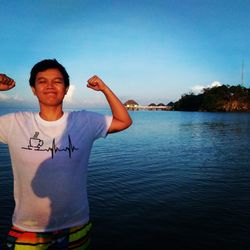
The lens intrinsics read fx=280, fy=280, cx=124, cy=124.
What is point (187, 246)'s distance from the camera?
6.41 m

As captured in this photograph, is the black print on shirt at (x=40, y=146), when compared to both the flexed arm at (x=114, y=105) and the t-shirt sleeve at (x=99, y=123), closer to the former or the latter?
the t-shirt sleeve at (x=99, y=123)

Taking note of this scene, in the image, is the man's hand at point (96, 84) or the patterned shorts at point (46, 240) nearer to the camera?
the patterned shorts at point (46, 240)

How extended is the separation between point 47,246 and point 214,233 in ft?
18.0

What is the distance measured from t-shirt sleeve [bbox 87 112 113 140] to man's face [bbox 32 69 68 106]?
1.24 feet

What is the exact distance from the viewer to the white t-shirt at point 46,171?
8.34ft

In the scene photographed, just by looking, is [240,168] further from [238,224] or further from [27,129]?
[27,129]

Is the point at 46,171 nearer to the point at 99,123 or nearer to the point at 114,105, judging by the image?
the point at 99,123

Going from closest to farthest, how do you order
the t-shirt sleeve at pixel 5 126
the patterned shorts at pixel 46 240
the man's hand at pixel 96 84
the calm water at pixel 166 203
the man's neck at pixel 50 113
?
1. the patterned shorts at pixel 46 240
2. the t-shirt sleeve at pixel 5 126
3. the man's neck at pixel 50 113
4. the man's hand at pixel 96 84
5. the calm water at pixel 166 203

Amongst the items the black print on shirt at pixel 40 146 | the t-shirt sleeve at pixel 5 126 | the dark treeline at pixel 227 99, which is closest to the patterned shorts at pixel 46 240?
the black print on shirt at pixel 40 146

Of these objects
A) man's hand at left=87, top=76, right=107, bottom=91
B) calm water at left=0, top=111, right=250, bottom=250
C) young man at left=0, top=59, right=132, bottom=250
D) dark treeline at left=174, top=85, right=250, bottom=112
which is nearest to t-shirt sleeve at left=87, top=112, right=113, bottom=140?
young man at left=0, top=59, right=132, bottom=250

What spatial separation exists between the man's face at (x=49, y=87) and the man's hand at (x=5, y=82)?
30 centimetres

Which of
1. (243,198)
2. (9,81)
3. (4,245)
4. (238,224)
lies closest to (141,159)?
(243,198)

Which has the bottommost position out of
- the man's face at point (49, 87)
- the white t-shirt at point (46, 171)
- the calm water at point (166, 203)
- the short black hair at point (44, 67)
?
the calm water at point (166, 203)

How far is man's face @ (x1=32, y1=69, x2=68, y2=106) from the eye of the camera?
8.95 ft
